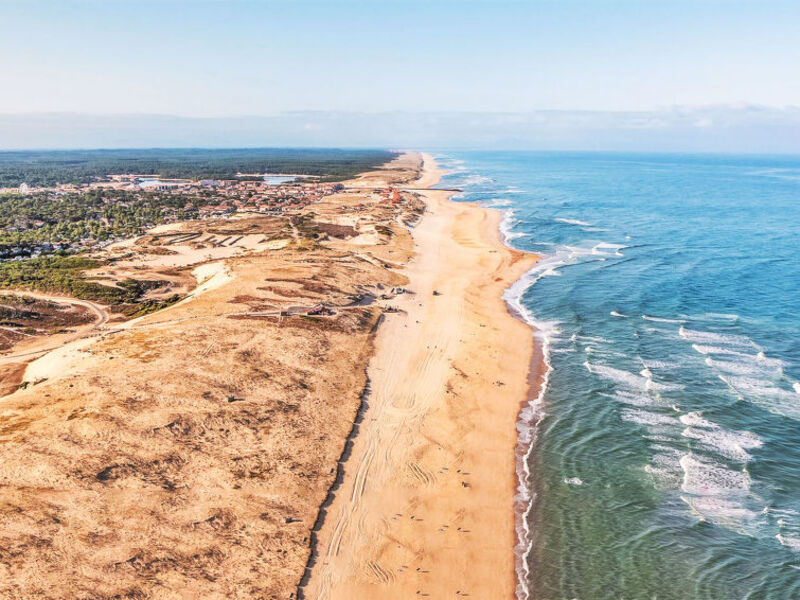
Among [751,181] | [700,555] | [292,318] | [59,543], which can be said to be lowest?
[700,555]

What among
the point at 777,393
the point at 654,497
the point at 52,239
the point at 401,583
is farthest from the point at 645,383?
the point at 52,239

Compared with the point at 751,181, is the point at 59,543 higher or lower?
lower

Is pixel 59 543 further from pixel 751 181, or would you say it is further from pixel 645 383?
pixel 751 181

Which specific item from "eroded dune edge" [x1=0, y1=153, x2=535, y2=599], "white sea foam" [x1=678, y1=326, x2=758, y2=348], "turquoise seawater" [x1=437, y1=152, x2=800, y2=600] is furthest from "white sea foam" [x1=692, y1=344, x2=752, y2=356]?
"eroded dune edge" [x1=0, y1=153, x2=535, y2=599]

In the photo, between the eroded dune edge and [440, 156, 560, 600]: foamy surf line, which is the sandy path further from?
[440, 156, 560, 600]: foamy surf line

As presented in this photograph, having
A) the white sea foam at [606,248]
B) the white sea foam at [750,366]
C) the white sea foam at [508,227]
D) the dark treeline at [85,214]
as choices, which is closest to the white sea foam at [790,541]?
the white sea foam at [750,366]

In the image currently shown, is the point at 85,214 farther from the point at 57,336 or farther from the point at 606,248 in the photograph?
the point at 606,248

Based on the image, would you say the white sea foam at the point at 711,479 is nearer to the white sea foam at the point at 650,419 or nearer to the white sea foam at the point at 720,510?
the white sea foam at the point at 720,510
